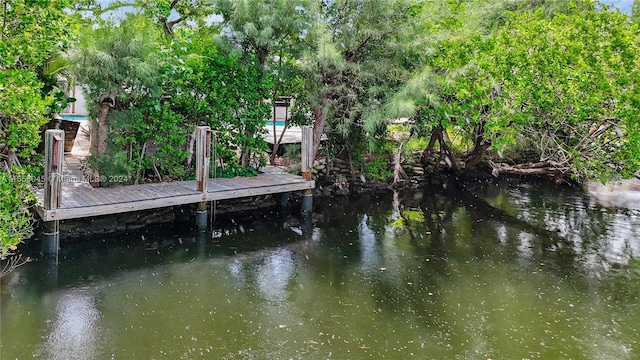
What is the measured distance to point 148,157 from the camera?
9.02m

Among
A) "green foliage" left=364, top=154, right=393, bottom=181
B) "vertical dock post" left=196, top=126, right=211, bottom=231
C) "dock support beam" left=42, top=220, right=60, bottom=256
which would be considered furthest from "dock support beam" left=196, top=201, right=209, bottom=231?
"green foliage" left=364, top=154, right=393, bottom=181

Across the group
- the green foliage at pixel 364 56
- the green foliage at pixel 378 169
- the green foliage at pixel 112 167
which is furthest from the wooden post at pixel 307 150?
the green foliage at pixel 112 167

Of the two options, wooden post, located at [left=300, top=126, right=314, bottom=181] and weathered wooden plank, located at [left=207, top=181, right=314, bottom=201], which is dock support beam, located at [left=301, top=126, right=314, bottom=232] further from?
weathered wooden plank, located at [left=207, top=181, right=314, bottom=201]

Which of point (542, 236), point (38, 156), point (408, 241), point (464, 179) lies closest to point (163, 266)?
point (38, 156)

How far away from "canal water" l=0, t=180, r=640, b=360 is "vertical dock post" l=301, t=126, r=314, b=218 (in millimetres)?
551

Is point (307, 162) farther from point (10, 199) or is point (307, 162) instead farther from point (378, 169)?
point (10, 199)

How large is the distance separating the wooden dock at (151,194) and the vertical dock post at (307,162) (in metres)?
0.19

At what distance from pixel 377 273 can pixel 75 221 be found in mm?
5214

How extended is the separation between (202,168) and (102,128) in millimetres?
Result: 1969

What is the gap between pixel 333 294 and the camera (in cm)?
616

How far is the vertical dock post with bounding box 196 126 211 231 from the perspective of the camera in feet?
27.6

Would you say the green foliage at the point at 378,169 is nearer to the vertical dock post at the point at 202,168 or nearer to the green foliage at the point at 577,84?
the green foliage at the point at 577,84

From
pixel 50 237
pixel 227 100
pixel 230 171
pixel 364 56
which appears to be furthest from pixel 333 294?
pixel 364 56

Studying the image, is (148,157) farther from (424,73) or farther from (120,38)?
(424,73)
